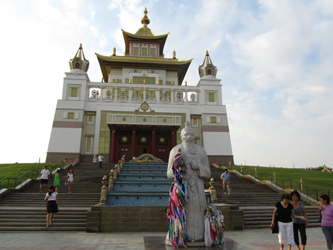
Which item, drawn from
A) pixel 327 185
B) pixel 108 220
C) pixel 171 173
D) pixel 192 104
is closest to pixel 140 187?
pixel 108 220

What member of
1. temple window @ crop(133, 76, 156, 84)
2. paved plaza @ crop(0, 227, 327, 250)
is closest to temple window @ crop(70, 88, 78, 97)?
temple window @ crop(133, 76, 156, 84)

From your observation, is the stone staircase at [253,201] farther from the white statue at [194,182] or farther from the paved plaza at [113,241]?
the white statue at [194,182]

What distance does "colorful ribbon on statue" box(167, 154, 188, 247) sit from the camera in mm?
5445

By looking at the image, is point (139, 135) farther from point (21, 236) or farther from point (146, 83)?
point (21, 236)

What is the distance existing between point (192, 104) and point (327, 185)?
19.7m

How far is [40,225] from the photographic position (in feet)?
32.7

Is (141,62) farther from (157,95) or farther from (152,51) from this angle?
(157,95)

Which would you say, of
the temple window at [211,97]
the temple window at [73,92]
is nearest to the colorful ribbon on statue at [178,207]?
the temple window at [211,97]

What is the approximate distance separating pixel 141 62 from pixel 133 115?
11848 mm

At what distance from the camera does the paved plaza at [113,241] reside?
21.8ft

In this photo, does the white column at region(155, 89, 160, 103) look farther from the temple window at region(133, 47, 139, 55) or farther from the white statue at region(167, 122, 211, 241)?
the white statue at region(167, 122, 211, 241)

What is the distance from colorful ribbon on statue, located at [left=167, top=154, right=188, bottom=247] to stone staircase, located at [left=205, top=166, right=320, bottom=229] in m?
5.73

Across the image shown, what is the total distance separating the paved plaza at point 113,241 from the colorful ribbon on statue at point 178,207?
0.29m

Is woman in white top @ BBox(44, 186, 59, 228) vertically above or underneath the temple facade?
underneath
